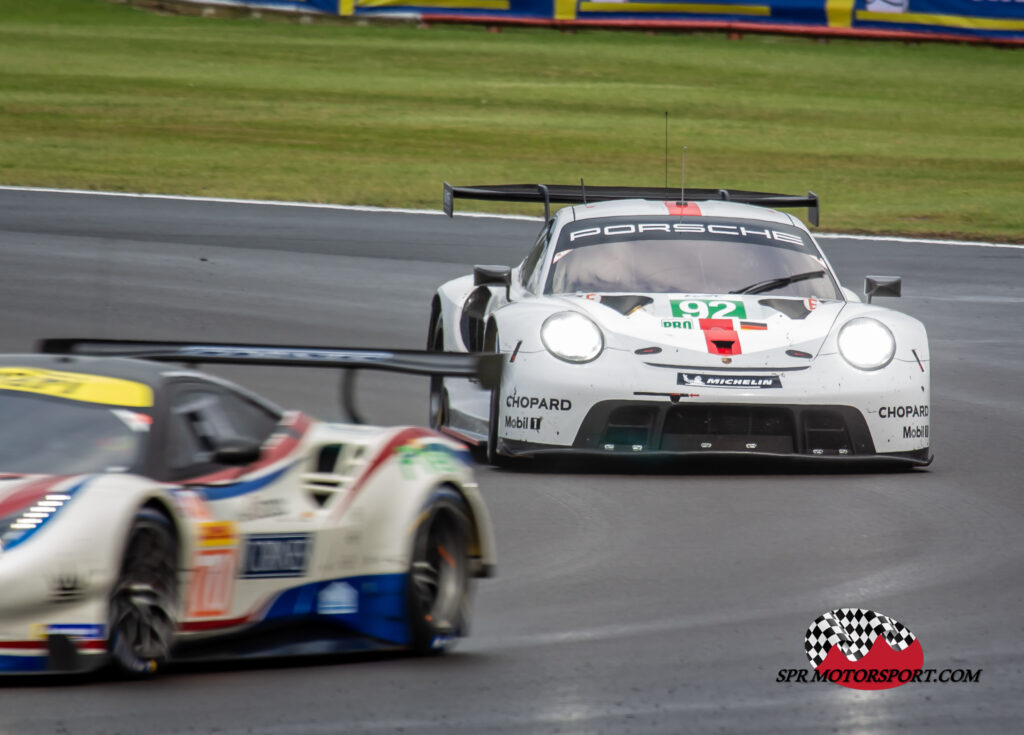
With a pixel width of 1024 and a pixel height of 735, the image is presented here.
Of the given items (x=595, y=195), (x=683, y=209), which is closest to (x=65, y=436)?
(x=683, y=209)

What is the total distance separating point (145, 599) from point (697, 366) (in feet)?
15.4

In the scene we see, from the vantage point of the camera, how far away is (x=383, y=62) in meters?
37.7

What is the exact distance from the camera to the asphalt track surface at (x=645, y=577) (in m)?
5.40

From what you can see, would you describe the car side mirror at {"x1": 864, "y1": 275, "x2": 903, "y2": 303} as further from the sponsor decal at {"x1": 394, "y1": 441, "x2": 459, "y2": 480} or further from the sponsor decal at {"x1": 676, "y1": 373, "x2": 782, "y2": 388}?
the sponsor decal at {"x1": 394, "y1": 441, "x2": 459, "y2": 480}

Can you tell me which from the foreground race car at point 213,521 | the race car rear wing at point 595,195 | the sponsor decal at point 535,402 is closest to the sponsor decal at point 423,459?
the foreground race car at point 213,521

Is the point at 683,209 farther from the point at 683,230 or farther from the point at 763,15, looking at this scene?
the point at 763,15

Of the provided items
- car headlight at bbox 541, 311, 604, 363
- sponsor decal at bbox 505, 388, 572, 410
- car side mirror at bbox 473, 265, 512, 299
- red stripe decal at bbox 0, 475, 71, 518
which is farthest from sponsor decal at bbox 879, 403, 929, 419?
red stripe decal at bbox 0, 475, 71, 518

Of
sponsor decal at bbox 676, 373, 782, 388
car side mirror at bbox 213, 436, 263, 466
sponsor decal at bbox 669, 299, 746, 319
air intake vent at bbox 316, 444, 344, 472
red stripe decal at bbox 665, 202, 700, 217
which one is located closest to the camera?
car side mirror at bbox 213, 436, 263, 466

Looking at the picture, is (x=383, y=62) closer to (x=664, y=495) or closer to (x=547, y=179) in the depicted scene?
(x=547, y=179)

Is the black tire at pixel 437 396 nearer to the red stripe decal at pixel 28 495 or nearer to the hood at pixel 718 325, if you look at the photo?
the hood at pixel 718 325

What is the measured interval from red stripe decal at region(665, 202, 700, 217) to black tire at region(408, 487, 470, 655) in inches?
200

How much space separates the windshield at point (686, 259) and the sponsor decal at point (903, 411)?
1030 millimetres

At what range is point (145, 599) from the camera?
17.8 ft

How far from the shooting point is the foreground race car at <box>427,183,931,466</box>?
9664 millimetres
